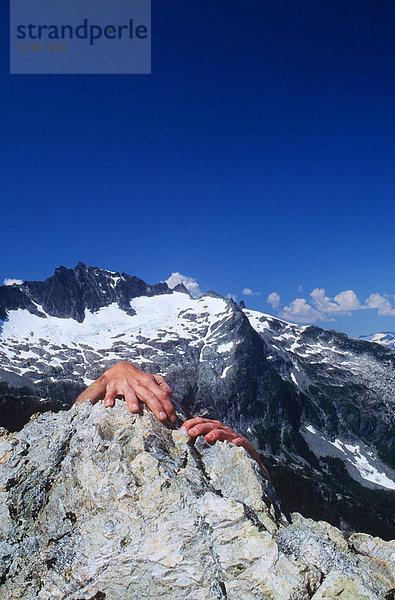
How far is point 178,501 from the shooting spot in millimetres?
5789

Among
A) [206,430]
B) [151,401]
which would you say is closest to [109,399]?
[151,401]

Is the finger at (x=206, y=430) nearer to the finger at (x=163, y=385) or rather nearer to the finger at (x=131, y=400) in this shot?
the finger at (x=163, y=385)

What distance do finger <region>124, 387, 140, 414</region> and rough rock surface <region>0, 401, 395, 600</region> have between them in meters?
0.17

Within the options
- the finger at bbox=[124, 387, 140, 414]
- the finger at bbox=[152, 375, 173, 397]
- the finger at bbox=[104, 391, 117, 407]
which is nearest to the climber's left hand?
the finger at bbox=[152, 375, 173, 397]

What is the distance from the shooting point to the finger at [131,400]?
756 cm

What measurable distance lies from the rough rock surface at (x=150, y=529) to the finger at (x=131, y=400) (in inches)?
6.7

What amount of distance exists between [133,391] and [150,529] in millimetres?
3007

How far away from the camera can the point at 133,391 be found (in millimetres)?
7984

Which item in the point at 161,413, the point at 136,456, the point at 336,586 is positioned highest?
the point at 161,413

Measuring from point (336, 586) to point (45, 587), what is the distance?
14.5 feet

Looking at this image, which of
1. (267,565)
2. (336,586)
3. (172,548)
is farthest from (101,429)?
(336,586)

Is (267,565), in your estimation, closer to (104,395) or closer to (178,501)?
(178,501)

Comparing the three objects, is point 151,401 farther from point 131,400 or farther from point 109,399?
point 109,399

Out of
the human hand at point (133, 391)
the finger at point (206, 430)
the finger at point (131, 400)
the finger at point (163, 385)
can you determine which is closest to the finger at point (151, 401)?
the human hand at point (133, 391)
